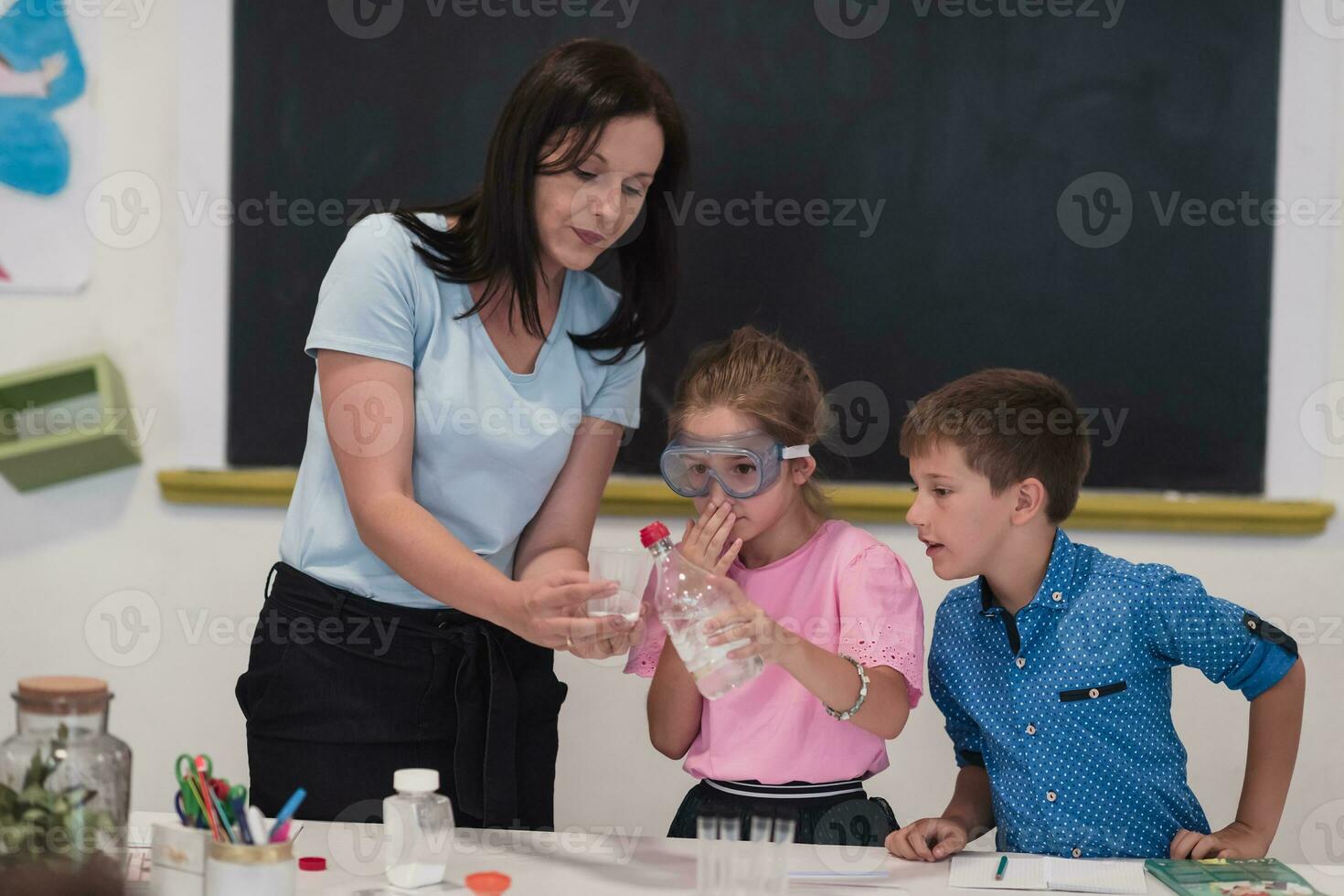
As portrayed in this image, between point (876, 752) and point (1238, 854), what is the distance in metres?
0.51

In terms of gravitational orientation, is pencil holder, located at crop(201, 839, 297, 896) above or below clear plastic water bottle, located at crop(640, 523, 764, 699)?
below

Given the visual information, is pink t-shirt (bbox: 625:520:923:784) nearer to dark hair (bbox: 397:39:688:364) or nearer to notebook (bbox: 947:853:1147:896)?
notebook (bbox: 947:853:1147:896)

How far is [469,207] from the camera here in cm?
192

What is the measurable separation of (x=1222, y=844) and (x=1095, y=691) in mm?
255

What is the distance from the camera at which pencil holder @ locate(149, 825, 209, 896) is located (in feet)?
4.21

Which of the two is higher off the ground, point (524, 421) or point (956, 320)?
point (956, 320)

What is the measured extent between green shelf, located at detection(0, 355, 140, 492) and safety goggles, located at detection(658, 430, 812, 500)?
1321mm

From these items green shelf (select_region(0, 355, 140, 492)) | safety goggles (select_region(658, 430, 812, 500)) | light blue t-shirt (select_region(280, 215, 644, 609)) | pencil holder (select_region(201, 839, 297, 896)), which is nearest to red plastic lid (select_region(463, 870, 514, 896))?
pencil holder (select_region(201, 839, 297, 896))

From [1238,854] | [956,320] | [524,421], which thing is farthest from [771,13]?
[1238,854]

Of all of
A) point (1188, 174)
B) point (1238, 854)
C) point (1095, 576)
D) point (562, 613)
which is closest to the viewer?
point (562, 613)

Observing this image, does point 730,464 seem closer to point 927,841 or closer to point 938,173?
point 927,841

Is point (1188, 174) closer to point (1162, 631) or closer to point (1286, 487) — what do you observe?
point (1286, 487)

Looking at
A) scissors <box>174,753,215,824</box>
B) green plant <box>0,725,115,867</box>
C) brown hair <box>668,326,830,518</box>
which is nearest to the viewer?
green plant <box>0,725,115,867</box>

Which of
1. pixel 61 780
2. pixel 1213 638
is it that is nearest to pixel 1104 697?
pixel 1213 638
